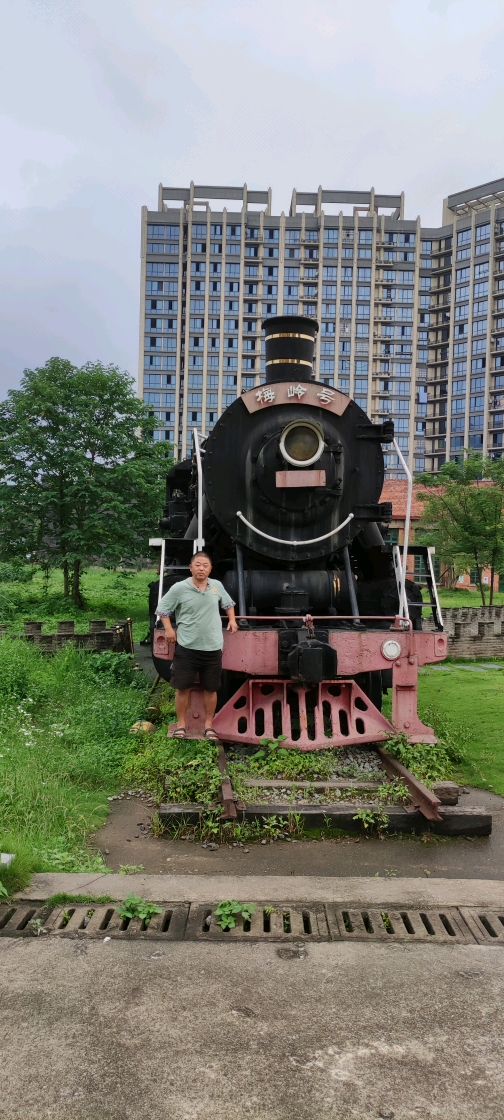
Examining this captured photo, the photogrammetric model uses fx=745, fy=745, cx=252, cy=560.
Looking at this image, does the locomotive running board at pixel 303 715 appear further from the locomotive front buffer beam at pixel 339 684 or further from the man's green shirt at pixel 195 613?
the man's green shirt at pixel 195 613

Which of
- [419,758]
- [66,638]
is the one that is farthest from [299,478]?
[66,638]

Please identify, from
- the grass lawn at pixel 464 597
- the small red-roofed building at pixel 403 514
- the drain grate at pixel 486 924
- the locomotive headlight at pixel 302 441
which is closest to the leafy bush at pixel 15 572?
the locomotive headlight at pixel 302 441

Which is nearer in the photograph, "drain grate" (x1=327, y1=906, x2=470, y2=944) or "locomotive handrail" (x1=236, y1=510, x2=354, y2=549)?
"drain grate" (x1=327, y1=906, x2=470, y2=944)

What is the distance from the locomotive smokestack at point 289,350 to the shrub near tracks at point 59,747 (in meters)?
3.60

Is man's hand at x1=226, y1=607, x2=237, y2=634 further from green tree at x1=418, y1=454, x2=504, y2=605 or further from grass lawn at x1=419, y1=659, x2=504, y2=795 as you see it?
green tree at x1=418, y1=454, x2=504, y2=605

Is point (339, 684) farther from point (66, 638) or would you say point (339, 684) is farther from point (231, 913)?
point (66, 638)

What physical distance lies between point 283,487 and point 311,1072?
4569 millimetres

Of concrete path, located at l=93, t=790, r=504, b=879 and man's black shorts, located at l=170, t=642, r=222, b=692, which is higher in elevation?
man's black shorts, located at l=170, t=642, r=222, b=692

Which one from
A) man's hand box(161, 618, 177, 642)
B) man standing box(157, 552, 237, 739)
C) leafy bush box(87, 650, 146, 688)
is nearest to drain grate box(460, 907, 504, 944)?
man standing box(157, 552, 237, 739)

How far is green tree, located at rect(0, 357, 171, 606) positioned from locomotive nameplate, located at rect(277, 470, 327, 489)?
11993mm

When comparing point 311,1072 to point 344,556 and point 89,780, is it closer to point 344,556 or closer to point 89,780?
point 89,780

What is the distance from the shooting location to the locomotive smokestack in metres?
7.00

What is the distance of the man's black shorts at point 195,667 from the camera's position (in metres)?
Answer: 5.53

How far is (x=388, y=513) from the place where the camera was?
22.4ft
